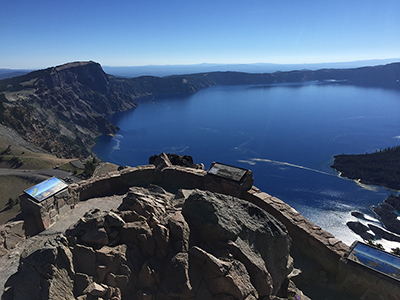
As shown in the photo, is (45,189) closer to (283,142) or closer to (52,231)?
(52,231)

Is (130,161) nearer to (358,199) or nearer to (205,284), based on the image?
(358,199)

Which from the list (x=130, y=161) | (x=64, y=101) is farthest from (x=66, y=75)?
(x=130, y=161)

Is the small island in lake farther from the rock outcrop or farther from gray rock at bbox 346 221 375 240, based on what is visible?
the rock outcrop

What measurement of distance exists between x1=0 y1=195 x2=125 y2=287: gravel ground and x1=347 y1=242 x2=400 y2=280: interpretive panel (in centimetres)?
1175

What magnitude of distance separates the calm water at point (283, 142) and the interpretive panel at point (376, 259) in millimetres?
53922

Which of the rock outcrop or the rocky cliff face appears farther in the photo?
the rocky cliff face

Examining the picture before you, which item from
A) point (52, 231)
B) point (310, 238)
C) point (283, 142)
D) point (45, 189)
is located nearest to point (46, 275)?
point (52, 231)

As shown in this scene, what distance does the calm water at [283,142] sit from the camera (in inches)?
3145

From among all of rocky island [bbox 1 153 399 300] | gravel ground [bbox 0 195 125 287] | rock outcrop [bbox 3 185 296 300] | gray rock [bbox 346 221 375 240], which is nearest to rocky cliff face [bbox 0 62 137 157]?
gravel ground [bbox 0 195 125 287]

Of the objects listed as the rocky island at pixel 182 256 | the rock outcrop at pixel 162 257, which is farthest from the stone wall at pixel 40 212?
the rock outcrop at pixel 162 257

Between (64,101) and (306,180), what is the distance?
13457cm

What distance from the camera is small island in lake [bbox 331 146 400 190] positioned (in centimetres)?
8845

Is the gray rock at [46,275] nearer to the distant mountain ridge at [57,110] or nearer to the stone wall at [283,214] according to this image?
the stone wall at [283,214]

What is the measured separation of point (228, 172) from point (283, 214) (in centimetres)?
377
